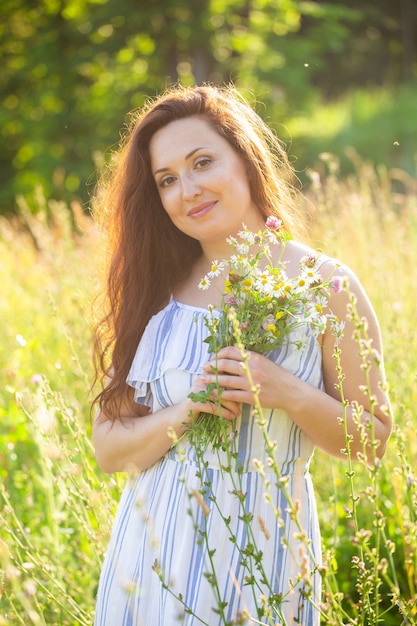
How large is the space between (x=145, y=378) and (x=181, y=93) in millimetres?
761

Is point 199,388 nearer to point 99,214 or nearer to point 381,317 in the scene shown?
point 99,214

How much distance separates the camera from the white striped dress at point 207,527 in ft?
5.37

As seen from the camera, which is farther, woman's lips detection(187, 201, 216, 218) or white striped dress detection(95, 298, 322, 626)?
woman's lips detection(187, 201, 216, 218)

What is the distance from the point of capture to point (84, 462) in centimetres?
208

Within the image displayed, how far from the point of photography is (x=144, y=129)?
1971mm

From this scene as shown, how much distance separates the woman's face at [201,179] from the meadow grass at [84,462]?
1.20ft

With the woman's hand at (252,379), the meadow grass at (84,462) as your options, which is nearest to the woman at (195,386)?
the woman's hand at (252,379)

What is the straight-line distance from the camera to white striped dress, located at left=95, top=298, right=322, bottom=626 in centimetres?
164

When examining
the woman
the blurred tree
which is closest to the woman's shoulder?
the woman

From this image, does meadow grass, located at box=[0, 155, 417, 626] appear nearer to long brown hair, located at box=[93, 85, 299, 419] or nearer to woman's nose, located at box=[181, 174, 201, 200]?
long brown hair, located at box=[93, 85, 299, 419]

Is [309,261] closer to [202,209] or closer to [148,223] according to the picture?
[202,209]

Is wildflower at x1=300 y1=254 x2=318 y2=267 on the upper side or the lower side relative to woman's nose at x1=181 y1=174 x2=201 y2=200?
lower

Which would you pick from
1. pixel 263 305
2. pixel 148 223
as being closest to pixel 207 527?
pixel 263 305

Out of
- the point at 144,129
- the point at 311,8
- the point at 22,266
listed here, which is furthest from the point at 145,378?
the point at 311,8
